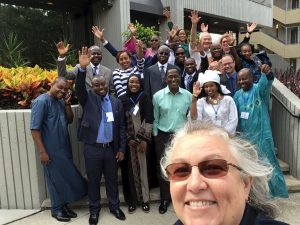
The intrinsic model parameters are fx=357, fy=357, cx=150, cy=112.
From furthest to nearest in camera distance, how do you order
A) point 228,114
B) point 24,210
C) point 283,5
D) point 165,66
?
1. point 283,5
2. point 165,66
3. point 24,210
4. point 228,114

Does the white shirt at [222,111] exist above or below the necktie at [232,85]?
below

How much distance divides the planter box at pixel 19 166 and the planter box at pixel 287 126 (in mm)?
3753

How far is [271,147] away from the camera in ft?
15.9

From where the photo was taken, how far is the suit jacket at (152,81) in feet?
16.5

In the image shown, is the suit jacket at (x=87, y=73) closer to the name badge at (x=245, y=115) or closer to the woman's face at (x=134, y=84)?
the woman's face at (x=134, y=84)

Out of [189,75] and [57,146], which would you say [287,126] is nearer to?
[189,75]

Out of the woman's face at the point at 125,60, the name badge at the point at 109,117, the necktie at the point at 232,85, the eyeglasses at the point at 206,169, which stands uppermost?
the woman's face at the point at 125,60

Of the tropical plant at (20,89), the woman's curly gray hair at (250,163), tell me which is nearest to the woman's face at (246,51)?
the tropical plant at (20,89)

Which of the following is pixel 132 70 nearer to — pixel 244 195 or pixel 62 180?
pixel 62 180

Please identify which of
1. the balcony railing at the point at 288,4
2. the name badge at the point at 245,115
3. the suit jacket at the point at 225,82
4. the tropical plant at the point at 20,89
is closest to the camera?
the name badge at the point at 245,115

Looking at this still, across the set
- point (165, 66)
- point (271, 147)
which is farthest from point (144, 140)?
point (271, 147)

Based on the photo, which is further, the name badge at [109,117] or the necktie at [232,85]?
the necktie at [232,85]

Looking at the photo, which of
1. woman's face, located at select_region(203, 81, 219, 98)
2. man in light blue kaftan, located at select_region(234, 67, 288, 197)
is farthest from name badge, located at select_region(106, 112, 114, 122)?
man in light blue kaftan, located at select_region(234, 67, 288, 197)

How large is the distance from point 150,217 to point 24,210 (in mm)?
1703
